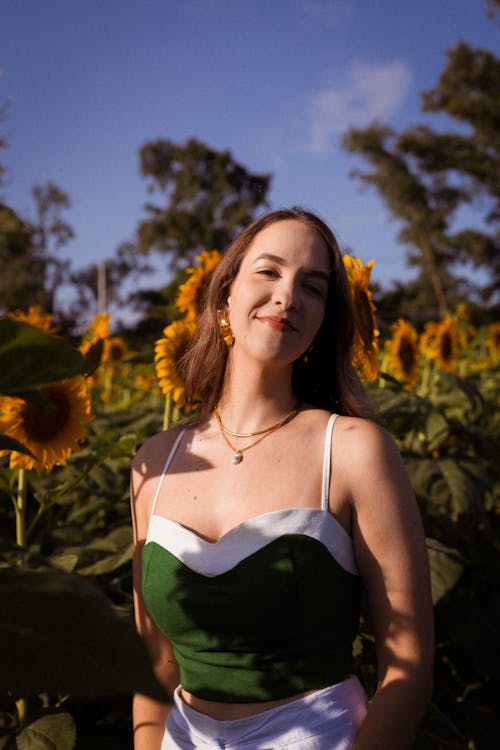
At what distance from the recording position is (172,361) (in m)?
2.13

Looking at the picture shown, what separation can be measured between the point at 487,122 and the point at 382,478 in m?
19.1

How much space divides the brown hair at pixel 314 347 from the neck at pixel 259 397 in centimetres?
12

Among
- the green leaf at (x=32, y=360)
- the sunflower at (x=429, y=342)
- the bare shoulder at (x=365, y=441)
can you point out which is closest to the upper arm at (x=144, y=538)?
the bare shoulder at (x=365, y=441)

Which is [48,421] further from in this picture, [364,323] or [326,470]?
[364,323]

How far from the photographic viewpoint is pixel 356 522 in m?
1.37

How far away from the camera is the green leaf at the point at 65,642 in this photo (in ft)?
1.21

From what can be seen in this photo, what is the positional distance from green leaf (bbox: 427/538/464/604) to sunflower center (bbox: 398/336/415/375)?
118 cm

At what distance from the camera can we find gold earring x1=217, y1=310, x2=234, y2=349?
1.76 meters

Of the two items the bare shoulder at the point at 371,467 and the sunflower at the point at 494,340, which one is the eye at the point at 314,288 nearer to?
the bare shoulder at the point at 371,467

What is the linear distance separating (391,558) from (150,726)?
1.88 feet

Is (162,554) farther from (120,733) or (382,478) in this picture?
(120,733)

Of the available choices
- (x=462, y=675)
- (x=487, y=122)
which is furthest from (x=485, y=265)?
(x=462, y=675)

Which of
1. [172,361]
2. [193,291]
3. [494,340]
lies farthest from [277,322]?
[494,340]

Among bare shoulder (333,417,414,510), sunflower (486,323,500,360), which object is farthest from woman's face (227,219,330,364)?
sunflower (486,323,500,360)
